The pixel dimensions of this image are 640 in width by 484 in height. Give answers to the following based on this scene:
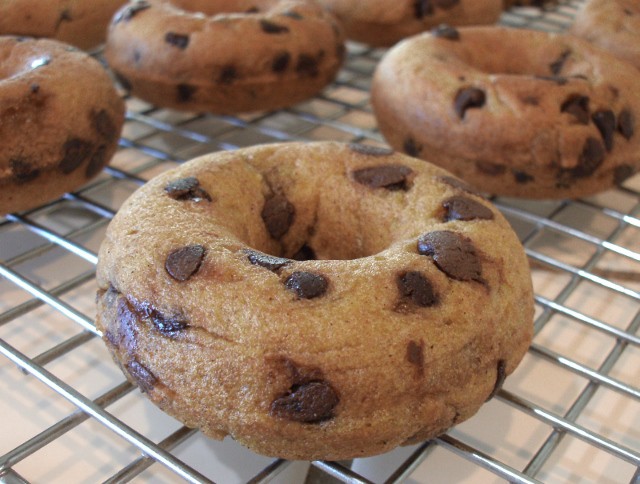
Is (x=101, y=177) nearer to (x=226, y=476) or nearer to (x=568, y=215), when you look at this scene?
(x=226, y=476)

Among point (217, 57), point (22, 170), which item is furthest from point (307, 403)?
point (217, 57)

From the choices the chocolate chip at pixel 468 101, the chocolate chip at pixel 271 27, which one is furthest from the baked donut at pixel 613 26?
the chocolate chip at pixel 271 27

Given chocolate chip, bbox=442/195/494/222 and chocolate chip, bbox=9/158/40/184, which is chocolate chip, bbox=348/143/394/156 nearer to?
chocolate chip, bbox=442/195/494/222

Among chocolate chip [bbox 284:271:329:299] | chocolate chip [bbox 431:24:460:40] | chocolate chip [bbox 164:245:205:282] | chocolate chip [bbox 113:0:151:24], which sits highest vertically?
chocolate chip [bbox 113:0:151:24]

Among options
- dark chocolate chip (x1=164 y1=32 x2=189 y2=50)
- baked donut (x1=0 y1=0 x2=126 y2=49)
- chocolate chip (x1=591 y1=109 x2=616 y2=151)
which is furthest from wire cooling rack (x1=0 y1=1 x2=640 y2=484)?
baked donut (x1=0 y1=0 x2=126 y2=49)

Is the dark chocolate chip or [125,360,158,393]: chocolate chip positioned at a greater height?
the dark chocolate chip

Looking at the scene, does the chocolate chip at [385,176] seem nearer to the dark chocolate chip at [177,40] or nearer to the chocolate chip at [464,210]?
the chocolate chip at [464,210]
